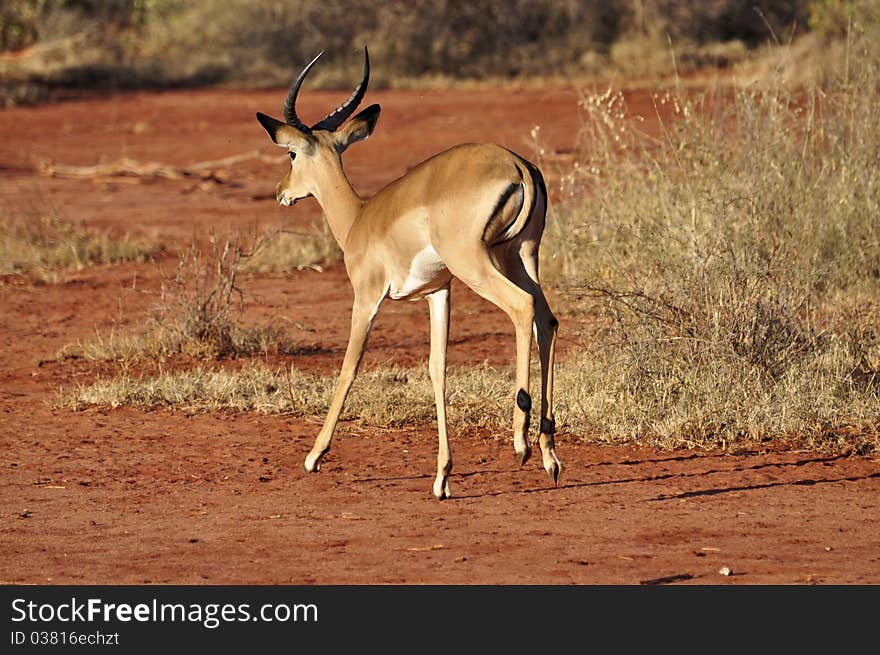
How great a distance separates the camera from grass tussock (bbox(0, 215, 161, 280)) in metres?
13.6

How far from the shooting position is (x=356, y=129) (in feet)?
25.9

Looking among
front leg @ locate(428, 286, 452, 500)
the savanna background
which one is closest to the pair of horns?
front leg @ locate(428, 286, 452, 500)

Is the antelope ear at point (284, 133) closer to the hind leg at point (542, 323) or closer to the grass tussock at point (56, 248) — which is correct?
the hind leg at point (542, 323)

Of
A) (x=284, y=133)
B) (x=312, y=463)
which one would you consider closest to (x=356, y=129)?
(x=284, y=133)

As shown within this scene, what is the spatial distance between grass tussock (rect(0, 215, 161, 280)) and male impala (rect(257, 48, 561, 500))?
650cm

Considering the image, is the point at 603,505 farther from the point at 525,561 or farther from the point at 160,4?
the point at 160,4

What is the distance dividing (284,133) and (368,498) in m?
2.00

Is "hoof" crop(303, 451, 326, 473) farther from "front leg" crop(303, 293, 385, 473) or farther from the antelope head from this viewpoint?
the antelope head

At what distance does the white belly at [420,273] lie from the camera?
707 cm

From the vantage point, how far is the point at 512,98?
2358cm

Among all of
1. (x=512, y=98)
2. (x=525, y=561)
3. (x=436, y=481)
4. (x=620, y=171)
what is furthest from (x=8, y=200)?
(x=525, y=561)

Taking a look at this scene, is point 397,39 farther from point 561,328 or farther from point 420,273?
point 420,273

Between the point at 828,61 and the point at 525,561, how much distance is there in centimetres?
1163

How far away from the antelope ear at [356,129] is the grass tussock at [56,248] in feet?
19.8
